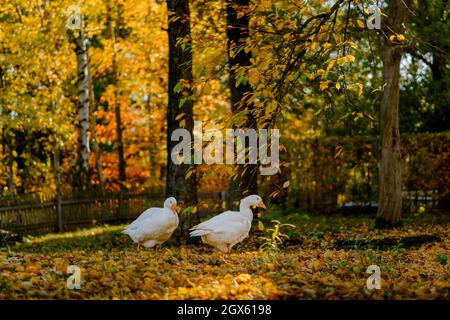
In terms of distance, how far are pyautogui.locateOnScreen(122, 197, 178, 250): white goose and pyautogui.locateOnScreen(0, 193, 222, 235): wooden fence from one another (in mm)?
5497

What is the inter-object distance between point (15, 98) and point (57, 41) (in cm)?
371

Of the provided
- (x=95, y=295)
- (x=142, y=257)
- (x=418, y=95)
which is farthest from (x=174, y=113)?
(x=418, y=95)

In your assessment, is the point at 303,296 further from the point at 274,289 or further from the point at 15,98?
the point at 15,98

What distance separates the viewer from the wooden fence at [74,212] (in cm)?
1708

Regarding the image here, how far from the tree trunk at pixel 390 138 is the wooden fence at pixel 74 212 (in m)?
4.01

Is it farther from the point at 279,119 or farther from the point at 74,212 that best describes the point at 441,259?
the point at 74,212

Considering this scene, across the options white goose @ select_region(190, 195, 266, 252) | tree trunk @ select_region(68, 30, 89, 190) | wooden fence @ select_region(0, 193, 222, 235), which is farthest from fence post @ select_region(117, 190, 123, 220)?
white goose @ select_region(190, 195, 266, 252)

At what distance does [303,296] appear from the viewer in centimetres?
618

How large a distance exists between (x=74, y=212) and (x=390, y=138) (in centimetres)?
941

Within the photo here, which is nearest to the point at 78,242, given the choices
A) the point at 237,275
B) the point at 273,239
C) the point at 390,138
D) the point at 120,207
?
the point at 120,207

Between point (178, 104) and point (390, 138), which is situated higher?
point (178, 104)

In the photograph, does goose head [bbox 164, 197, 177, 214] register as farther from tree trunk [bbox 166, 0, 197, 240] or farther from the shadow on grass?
the shadow on grass

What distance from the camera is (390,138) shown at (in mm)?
14203

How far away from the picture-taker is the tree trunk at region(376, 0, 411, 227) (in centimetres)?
1407
